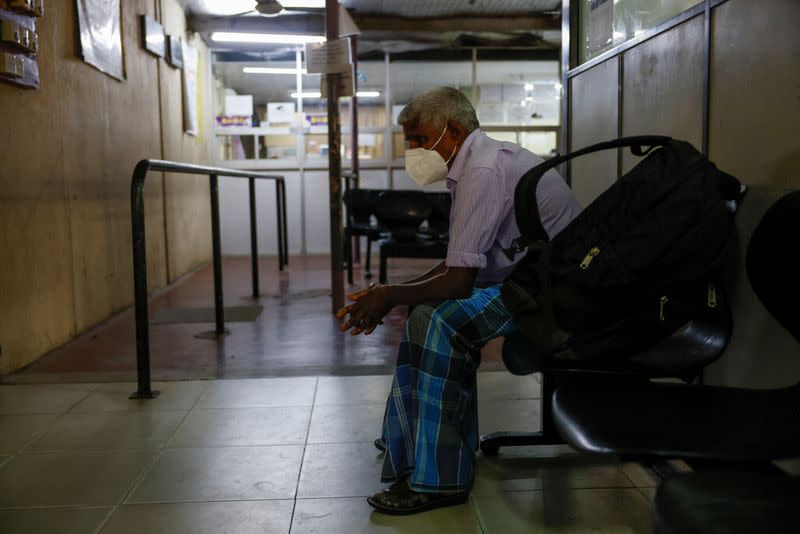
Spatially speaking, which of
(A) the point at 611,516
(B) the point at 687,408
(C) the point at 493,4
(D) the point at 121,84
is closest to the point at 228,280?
(D) the point at 121,84

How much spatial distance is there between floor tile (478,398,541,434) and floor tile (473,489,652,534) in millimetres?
519

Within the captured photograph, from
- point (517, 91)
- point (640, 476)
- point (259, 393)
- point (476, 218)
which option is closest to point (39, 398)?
point (259, 393)

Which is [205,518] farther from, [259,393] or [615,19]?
[615,19]

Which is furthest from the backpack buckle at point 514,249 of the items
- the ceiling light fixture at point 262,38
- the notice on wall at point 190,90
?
the ceiling light fixture at point 262,38

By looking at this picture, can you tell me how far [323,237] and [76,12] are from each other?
16.5 feet

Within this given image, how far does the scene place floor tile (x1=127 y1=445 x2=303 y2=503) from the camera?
1924mm

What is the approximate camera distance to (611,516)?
176 centimetres

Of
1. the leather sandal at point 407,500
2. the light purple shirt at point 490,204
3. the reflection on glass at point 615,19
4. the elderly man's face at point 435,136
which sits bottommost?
the leather sandal at point 407,500

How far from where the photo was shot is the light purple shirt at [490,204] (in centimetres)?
171

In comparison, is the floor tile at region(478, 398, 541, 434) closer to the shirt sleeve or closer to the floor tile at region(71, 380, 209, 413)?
the shirt sleeve

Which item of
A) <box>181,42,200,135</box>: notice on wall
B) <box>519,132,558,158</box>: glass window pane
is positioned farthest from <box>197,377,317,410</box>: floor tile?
<box>519,132,558,158</box>: glass window pane

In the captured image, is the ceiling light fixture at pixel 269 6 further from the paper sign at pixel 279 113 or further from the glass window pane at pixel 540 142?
the glass window pane at pixel 540 142

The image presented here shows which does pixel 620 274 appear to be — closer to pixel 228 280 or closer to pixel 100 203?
pixel 100 203

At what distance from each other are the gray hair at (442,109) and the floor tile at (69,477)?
49.5 inches
